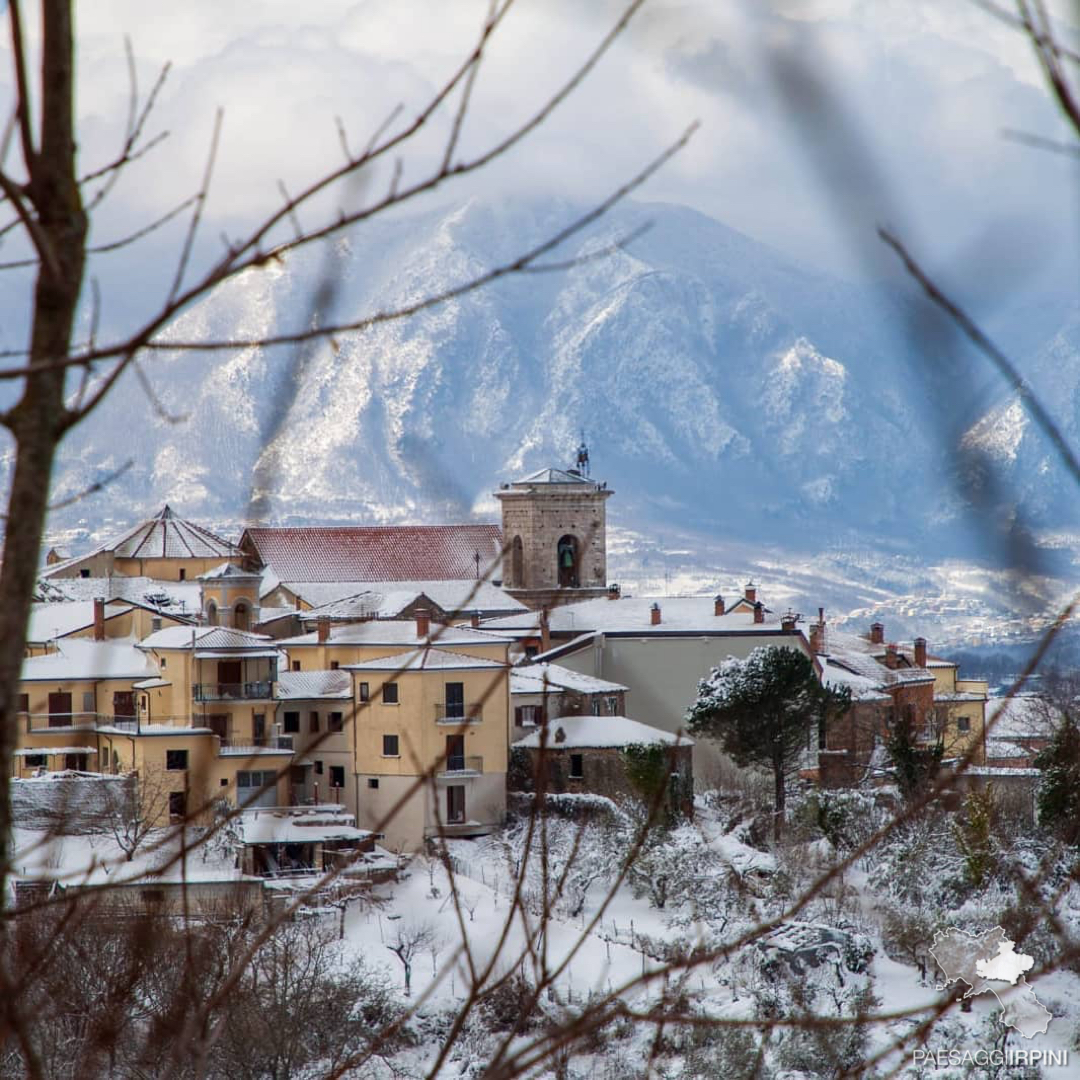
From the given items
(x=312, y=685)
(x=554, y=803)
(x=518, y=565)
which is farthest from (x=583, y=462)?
(x=554, y=803)

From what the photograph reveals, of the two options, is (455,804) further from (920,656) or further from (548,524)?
(548,524)

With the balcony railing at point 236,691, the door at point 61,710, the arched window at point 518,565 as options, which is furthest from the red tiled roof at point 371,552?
the balcony railing at point 236,691

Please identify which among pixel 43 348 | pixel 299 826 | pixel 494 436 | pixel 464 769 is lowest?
pixel 299 826

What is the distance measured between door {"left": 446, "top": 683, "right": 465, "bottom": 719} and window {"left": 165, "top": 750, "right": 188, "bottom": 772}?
402 cm

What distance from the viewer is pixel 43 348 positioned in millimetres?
1924

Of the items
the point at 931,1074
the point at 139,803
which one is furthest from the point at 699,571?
the point at 931,1074

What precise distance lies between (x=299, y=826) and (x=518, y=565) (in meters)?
28.0

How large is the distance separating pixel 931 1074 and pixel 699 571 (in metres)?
43.8

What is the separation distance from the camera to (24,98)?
1869mm

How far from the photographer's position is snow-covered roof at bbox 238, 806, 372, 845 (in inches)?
899

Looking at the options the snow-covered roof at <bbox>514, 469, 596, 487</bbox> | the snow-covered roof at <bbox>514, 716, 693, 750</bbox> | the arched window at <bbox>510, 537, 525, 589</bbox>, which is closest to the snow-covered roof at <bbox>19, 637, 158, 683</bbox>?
the snow-covered roof at <bbox>514, 716, 693, 750</bbox>

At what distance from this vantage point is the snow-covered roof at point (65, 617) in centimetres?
3112

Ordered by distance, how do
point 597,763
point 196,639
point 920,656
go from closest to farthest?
point 196,639 < point 597,763 < point 920,656

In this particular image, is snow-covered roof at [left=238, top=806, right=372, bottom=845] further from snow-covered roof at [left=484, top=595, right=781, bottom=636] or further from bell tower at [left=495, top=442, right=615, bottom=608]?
bell tower at [left=495, top=442, right=615, bottom=608]
